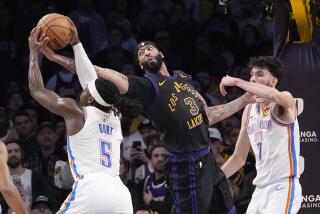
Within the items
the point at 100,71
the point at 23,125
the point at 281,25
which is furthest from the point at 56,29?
the point at 23,125

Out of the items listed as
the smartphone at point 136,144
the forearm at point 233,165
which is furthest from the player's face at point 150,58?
the smartphone at point 136,144

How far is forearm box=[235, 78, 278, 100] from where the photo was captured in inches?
274

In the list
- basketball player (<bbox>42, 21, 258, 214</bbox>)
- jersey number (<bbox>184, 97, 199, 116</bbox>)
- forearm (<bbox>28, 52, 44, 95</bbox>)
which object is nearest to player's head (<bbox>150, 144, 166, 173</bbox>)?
basketball player (<bbox>42, 21, 258, 214</bbox>)

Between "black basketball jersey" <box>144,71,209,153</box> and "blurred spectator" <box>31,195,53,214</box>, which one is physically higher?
"black basketball jersey" <box>144,71,209,153</box>

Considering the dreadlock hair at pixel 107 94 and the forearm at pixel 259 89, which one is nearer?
the dreadlock hair at pixel 107 94

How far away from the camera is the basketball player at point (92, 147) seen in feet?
20.9

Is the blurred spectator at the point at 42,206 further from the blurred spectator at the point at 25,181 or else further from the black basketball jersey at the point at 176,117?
the black basketball jersey at the point at 176,117

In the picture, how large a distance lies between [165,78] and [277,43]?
1.53m

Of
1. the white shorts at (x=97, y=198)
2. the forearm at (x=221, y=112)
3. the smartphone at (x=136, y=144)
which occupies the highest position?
the forearm at (x=221, y=112)

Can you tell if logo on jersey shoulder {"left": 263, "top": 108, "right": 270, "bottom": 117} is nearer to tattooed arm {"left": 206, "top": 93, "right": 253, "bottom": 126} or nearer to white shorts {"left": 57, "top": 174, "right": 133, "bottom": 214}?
tattooed arm {"left": 206, "top": 93, "right": 253, "bottom": 126}

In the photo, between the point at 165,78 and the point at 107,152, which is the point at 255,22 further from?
the point at 107,152

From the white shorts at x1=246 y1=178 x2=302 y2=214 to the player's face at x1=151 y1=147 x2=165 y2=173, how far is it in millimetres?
2403

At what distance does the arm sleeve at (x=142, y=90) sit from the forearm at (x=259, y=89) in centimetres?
79

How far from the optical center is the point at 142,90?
24.2ft
